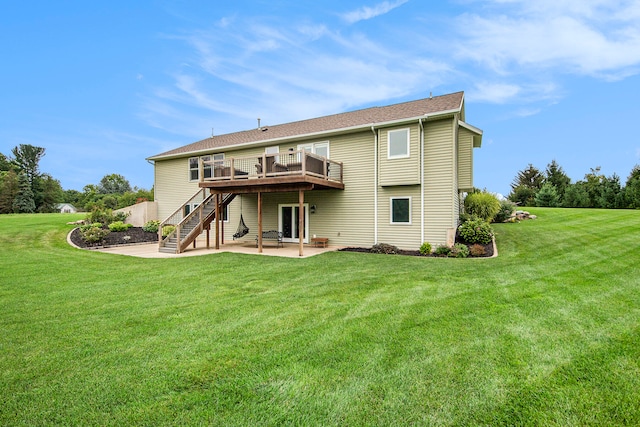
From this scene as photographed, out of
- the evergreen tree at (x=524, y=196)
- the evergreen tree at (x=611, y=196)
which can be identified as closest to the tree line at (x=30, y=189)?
the evergreen tree at (x=524, y=196)

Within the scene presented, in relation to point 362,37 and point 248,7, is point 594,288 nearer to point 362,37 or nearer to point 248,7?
point 362,37

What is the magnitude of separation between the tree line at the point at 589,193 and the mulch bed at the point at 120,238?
35.4 m

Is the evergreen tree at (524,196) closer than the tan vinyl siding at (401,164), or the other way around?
the tan vinyl siding at (401,164)

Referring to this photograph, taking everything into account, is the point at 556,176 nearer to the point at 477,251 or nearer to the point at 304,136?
the point at 477,251

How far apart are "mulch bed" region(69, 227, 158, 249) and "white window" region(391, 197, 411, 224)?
41.3 ft

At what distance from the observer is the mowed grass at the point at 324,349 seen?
2.38m

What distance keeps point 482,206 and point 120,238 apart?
729 inches

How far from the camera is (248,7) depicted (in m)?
13.8

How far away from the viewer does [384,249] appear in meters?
11.8

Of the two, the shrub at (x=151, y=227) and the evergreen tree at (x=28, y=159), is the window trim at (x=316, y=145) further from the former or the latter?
the evergreen tree at (x=28, y=159)

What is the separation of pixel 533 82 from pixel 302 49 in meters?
14.7

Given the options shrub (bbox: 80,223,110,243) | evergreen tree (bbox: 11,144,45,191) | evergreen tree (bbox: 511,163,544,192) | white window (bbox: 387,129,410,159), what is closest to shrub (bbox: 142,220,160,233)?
shrub (bbox: 80,223,110,243)

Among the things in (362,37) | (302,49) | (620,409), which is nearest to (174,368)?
(620,409)

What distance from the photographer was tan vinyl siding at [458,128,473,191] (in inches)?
500
